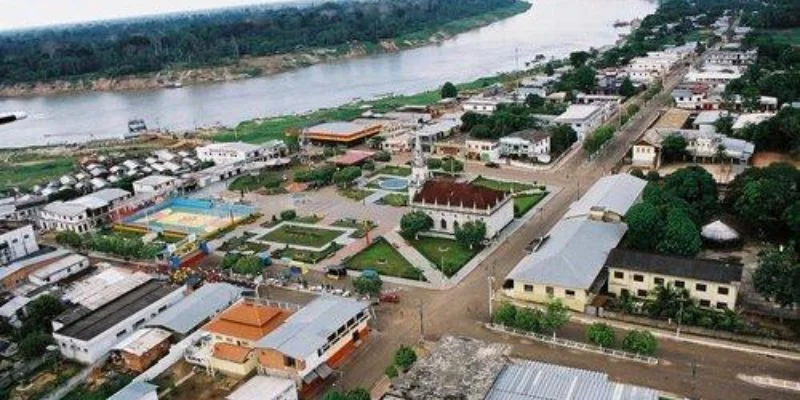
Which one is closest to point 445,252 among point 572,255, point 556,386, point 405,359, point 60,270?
point 572,255

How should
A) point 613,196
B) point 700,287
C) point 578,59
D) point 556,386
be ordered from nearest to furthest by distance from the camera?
point 556,386 → point 700,287 → point 613,196 → point 578,59

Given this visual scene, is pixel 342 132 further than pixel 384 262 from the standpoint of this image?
Yes

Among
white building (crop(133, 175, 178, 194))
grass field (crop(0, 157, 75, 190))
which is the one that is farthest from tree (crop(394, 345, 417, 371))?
grass field (crop(0, 157, 75, 190))

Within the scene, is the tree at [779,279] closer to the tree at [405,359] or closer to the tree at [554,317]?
the tree at [554,317]

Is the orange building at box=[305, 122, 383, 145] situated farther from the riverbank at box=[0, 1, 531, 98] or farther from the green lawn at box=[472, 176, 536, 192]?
the riverbank at box=[0, 1, 531, 98]

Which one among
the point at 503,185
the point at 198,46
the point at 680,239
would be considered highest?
the point at 198,46

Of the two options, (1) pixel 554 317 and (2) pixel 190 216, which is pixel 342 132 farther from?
(1) pixel 554 317
